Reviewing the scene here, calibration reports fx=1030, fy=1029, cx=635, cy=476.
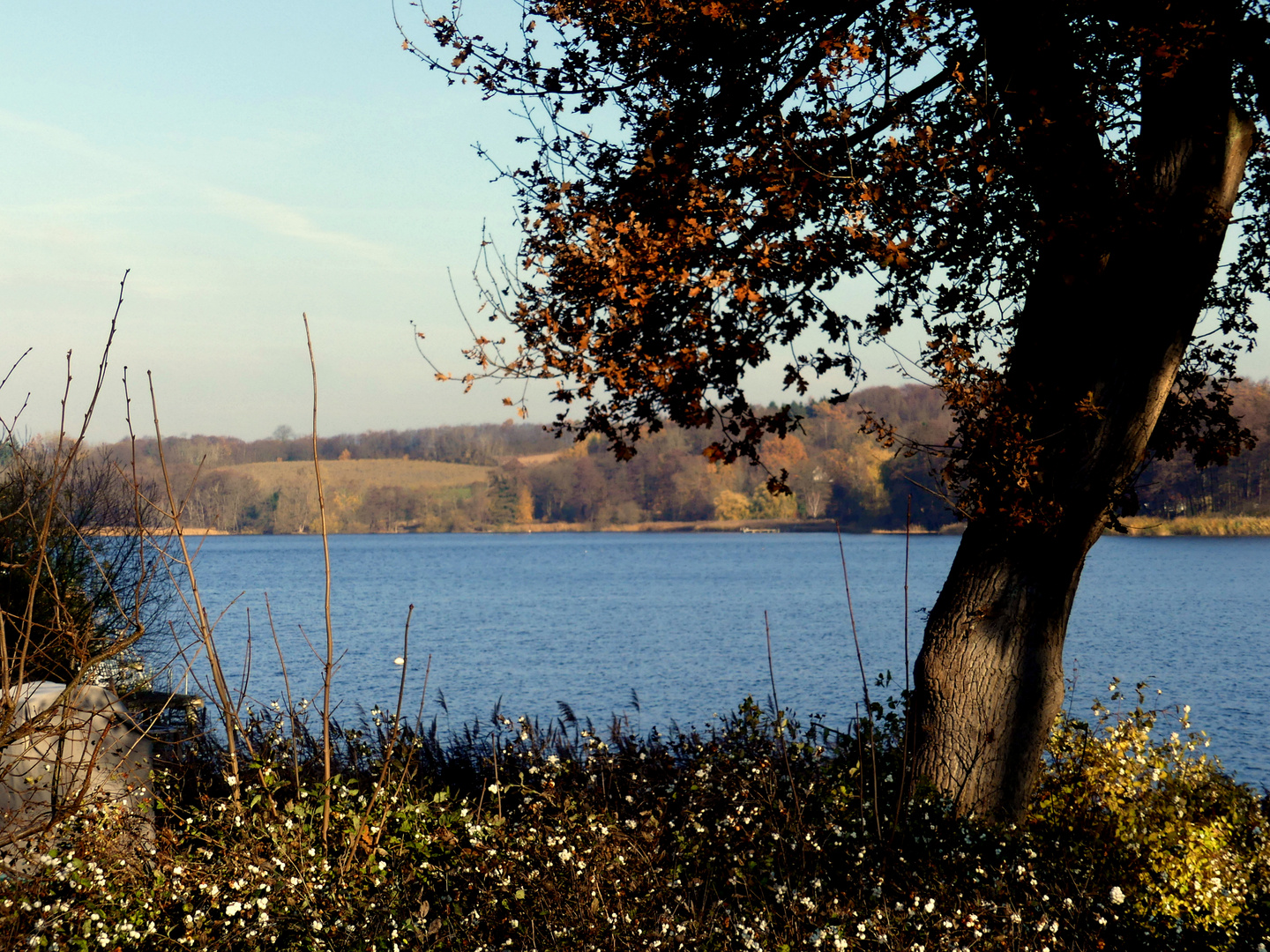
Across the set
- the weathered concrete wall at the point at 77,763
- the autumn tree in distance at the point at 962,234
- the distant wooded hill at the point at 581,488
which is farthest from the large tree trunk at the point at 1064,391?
the distant wooded hill at the point at 581,488

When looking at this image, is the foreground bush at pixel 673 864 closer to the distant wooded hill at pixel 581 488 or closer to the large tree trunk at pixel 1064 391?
the large tree trunk at pixel 1064 391

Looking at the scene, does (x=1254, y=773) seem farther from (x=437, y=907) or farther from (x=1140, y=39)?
(x=437, y=907)

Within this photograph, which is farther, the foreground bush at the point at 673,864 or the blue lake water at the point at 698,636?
the blue lake water at the point at 698,636

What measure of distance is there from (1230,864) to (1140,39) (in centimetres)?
472

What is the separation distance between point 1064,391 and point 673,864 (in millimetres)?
3844

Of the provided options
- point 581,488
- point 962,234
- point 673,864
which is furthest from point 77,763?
point 581,488

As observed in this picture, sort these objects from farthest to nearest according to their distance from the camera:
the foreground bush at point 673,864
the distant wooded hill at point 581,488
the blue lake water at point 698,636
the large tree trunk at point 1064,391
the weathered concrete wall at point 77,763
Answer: the distant wooded hill at point 581,488 → the blue lake water at point 698,636 → the large tree trunk at point 1064,391 → the weathered concrete wall at point 77,763 → the foreground bush at point 673,864

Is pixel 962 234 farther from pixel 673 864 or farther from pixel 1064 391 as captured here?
pixel 673 864

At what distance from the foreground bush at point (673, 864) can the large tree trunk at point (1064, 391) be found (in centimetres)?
53

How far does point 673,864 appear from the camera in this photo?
5.51 meters

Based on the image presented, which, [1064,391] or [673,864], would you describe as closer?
[673,864]

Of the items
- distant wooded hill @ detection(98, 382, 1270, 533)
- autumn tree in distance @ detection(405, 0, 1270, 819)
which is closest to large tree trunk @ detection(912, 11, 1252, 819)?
autumn tree in distance @ detection(405, 0, 1270, 819)

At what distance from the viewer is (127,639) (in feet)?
12.2

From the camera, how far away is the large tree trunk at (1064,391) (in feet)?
21.3
